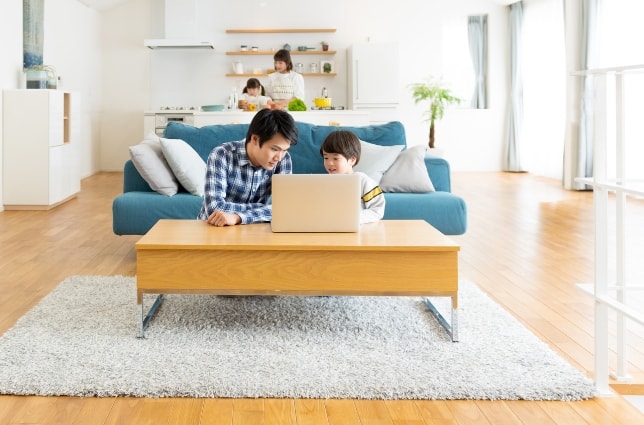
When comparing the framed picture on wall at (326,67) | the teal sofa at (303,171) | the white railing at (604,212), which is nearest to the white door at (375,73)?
→ the framed picture on wall at (326,67)

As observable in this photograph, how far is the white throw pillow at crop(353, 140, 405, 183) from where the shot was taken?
4.57 meters

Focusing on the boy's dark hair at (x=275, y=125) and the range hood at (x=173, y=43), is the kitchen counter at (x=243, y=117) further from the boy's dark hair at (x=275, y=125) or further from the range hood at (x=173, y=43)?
the boy's dark hair at (x=275, y=125)

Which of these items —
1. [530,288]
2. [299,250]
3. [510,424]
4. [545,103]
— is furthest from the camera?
[545,103]

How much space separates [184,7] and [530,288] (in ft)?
25.5

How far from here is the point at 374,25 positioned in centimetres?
1076

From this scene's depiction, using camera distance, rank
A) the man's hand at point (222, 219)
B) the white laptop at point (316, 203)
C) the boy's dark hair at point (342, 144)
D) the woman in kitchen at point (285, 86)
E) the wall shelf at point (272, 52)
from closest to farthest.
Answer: the white laptop at point (316, 203)
the man's hand at point (222, 219)
the boy's dark hair at point (342, 144)
the woman in kitchen at point (285, 86)
the wall shelf at point (272, 52)

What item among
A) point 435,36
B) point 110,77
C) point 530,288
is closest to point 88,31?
point 110,77

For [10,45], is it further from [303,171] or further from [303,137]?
[303,171]

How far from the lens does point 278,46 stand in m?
10.6

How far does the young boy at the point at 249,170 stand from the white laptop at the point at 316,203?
23 centimetres

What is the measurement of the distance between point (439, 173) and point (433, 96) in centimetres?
601

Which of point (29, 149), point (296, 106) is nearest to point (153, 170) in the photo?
point (296, 106)

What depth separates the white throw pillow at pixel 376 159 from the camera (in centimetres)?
457

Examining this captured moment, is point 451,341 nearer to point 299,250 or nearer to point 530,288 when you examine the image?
point 299,250
